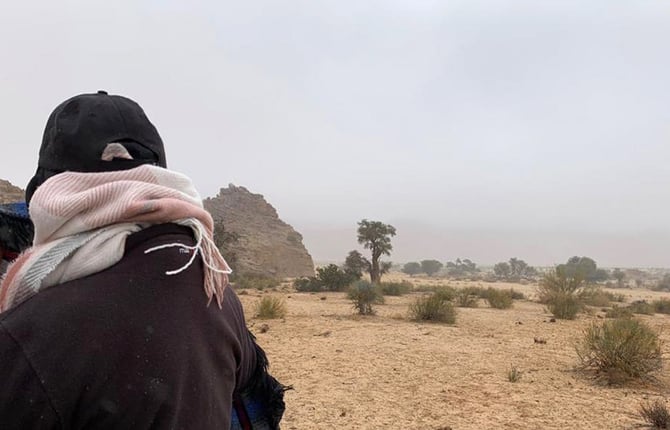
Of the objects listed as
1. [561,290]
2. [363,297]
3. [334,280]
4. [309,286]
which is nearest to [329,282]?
[334,280]

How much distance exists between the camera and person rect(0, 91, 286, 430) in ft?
3.08

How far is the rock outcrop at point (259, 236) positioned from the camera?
162 ft

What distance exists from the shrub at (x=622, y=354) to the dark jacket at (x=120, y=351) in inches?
337

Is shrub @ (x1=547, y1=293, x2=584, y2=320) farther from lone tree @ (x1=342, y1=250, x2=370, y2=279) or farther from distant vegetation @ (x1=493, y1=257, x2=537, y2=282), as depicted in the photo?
distant vegetation @ (x1=493, y1=257, x2=537, y2=282)

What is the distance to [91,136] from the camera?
1289 millimetres

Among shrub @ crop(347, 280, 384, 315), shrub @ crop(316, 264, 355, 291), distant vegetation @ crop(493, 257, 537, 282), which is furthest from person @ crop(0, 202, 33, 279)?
distant vegetation @ crop(493, 257, 537, 282)

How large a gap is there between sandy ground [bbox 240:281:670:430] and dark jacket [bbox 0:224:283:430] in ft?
16.6

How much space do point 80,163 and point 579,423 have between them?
6434 millimetres

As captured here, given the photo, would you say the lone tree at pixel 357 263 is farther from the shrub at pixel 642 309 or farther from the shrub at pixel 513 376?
the shrub at pixel 513 376

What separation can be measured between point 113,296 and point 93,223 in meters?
0.21

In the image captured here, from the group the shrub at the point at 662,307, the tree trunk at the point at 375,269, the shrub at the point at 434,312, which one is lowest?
the shrub at the point at 662,307

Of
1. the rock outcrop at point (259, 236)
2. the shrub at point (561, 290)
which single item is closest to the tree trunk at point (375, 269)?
the shrub at point (561, 290)

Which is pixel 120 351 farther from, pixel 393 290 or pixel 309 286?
pixel 309 286

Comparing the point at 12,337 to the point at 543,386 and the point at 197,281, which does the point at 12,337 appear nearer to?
the point at 197,281
